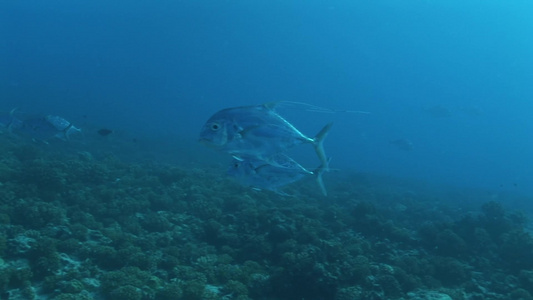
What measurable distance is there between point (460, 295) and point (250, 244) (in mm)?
4850

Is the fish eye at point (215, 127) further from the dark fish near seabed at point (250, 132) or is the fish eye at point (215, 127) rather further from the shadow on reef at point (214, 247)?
the shadow on reef at point (214, 247)

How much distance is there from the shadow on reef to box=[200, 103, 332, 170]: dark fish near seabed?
3.50 m

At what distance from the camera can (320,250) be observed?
30.2 feet

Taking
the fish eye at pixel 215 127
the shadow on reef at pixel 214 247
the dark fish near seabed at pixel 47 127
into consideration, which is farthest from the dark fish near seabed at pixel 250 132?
the dark fish near seabed at pixel 47 127

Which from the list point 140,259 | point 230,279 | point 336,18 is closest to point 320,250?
point 230,279

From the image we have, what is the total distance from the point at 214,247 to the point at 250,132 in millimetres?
5738

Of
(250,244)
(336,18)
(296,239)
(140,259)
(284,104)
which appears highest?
(336,18)

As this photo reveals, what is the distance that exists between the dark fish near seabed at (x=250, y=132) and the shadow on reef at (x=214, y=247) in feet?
11.5

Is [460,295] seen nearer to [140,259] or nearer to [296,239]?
[296,239]

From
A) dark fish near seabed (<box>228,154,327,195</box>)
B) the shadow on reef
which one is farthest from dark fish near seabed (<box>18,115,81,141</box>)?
dark fish near seabed (<box>228,154,327,195</box>)

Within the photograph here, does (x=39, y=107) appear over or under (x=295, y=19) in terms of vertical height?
under

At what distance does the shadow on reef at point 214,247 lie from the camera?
24.8 feet

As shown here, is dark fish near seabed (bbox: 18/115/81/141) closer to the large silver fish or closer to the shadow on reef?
the large silver fish

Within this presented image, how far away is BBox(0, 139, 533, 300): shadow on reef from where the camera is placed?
24.8 feet
